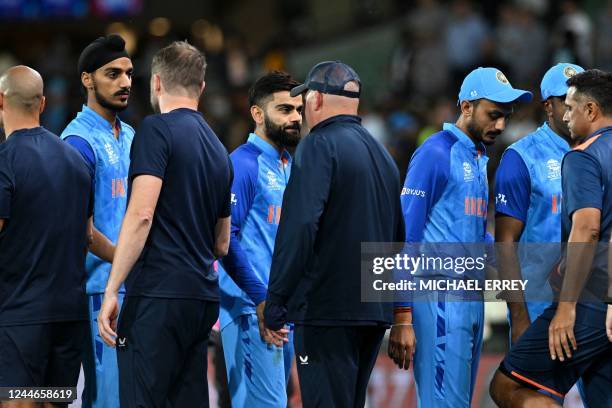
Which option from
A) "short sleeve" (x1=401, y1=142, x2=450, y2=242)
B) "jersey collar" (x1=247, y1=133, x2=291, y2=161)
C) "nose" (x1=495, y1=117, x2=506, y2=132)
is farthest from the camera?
"jersey collar" (x1=247, y1=133, x2=291, y2=161)

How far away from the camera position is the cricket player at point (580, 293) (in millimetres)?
6324

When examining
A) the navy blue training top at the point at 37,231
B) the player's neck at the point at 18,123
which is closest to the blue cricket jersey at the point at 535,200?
the navy blue training top at the point at 37,231

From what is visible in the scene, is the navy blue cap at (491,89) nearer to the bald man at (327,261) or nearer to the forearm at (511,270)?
the forearm at (511,270)

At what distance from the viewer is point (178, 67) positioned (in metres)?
6.13

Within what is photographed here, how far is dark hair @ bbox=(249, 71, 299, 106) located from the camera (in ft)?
24.7

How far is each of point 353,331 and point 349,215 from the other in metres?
0.60

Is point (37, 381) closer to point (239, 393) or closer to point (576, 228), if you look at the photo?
point (239, 393)

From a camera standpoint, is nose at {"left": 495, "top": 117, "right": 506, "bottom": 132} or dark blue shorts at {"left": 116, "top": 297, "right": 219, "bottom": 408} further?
nose at {"left": 495, "top": 117, "right": 506, "bottom": 132}

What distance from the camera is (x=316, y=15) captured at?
19.8 metres

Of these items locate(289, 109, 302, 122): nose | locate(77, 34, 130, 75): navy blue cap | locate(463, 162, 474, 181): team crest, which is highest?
locate(77, 34, 130, 75): navy blue cap

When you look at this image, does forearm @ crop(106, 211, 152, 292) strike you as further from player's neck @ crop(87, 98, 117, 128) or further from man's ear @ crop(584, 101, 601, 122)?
man's ear @ crop(584, 101, 601, 122)

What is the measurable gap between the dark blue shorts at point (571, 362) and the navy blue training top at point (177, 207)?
6.10ft

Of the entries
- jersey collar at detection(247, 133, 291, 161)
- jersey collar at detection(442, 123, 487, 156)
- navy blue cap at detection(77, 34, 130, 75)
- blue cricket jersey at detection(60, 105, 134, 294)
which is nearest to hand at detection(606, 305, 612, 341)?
jersey collar at detection(442, 123, 487, 156)

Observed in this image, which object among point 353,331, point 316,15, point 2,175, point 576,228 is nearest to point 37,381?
point 2,175
